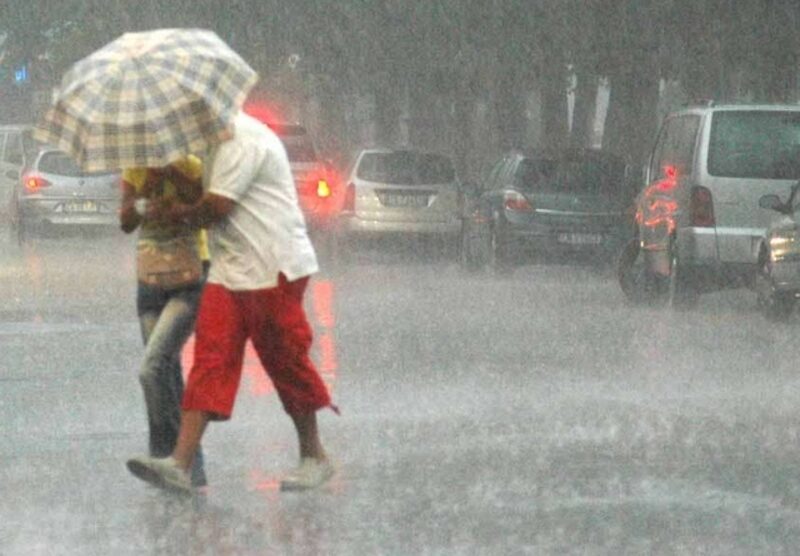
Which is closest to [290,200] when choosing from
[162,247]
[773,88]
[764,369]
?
[162,247]

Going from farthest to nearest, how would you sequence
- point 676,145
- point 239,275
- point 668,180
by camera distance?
point 676,145 < point 668,180 < point 239,275

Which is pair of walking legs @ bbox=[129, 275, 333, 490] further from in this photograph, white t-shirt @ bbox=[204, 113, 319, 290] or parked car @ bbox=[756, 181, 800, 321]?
parked car @ bbox=[756, 181, 800, 321]

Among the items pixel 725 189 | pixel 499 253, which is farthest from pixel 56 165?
pixel 725 189

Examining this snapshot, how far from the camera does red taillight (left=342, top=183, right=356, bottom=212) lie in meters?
31.1

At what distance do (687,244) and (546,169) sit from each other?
21.6ft

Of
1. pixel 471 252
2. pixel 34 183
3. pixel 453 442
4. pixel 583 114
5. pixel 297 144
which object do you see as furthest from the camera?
pixel 583 114

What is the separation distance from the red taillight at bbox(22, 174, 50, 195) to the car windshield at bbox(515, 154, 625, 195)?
10.7 metres

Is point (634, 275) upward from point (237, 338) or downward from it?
downward

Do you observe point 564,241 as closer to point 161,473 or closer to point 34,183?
point 34,183

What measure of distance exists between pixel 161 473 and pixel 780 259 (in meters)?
10.5

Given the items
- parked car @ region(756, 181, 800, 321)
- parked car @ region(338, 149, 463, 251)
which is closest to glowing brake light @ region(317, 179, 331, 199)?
parked car @ region(338, 149, 463, 251)

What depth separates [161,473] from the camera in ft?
30.5

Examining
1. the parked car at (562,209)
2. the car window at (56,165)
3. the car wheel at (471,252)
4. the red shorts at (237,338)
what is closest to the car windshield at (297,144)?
the car window at (56,165)

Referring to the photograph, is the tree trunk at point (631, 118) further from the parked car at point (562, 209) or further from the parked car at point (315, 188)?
the parked car at point (562, 209)
